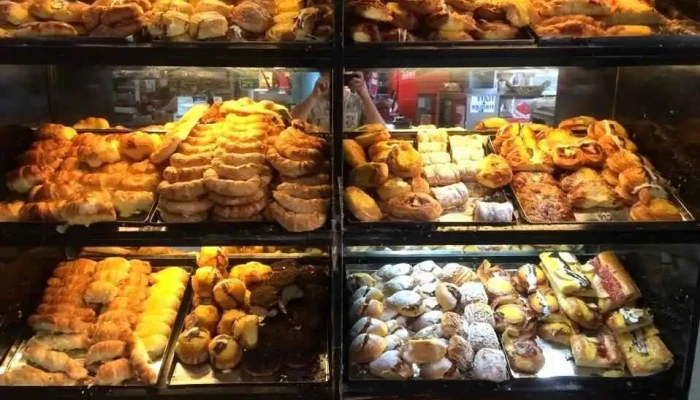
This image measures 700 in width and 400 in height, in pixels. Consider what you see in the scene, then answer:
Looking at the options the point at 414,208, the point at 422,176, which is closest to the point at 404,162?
the point at 422,176

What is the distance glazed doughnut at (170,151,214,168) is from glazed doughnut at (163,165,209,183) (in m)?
0.03

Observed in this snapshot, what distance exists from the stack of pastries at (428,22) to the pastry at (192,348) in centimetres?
111

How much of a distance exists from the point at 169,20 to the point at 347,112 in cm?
89

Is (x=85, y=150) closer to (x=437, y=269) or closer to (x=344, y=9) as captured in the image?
(x=344, y=9)

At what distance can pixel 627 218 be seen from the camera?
103 inches

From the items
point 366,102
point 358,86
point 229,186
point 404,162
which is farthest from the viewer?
point 366,102

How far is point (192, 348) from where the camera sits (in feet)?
8.72

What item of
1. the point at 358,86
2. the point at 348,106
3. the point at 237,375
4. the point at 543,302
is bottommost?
the point at 237,375

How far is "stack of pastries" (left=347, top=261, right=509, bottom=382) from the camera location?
2.64 metres

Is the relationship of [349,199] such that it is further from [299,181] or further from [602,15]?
[602,15]

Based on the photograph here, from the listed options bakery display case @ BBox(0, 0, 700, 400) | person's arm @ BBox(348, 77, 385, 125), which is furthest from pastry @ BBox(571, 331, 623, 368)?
person's arm @ BBox(348, 77, 385, 125)

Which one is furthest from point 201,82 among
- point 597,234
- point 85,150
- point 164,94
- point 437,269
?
point 597,234

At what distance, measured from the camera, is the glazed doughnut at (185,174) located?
252cm

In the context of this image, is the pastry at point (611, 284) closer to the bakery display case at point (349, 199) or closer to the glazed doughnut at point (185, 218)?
the bakery display case at point (349, 199)
